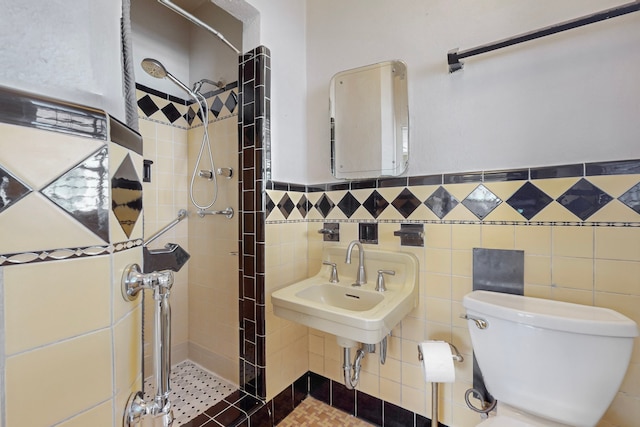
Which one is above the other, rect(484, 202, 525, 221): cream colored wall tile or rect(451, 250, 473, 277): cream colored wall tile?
rect(484, 202, 525, 221): cream colored wall tile

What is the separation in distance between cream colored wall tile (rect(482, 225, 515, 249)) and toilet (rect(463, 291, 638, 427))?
0.21m

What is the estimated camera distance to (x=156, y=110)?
177cm

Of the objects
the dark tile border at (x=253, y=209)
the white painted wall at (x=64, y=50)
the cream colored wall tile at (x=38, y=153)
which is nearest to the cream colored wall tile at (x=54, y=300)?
the cream colored wall tile at (x=38, y=153)

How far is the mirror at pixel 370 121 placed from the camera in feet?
4.30

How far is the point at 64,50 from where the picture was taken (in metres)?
0.44

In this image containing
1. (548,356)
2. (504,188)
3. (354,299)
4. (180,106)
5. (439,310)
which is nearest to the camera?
(548,356)

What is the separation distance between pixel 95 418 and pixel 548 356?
120 centimetres

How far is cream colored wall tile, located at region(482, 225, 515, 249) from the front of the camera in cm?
107

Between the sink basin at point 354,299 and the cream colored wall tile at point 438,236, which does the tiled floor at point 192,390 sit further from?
the cream colored wall tile at point 438,236

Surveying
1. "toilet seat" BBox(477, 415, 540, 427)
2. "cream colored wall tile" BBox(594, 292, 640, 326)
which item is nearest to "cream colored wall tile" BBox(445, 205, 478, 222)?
"cream colored wall tile" BBox(594, 292, 640, 326)

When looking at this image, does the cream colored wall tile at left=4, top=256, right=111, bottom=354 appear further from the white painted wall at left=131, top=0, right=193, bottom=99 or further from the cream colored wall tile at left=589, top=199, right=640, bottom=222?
the white painted wall at left=131, top=0, right=193, bottom=99

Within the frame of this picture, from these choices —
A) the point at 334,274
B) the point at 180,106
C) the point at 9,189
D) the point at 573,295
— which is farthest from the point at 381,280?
the point at 180,106

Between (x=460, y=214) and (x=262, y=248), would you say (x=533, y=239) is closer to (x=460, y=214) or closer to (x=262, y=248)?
(x=460, y=214)

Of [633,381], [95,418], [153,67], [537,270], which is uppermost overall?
[153,67]
